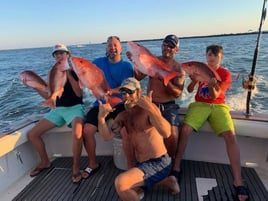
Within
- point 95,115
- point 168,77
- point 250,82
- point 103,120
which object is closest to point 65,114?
point 95,115

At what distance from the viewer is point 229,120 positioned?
3156 millimetres

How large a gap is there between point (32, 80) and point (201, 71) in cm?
185

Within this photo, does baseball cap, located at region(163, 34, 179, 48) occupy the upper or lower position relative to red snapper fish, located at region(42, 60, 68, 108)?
upper

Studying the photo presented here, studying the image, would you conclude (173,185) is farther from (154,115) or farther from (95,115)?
(95,115)

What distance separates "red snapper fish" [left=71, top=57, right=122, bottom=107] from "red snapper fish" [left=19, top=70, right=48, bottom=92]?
0.51 metres

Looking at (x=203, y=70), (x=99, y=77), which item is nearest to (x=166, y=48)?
(x=203, y=70)

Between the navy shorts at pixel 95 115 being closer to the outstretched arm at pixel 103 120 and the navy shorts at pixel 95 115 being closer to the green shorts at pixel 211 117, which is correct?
the outstretched arm at pixel 103 120

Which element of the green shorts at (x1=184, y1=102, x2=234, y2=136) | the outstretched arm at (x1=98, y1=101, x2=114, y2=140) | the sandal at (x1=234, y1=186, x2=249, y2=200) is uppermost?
the outstretched arm at (x1=98, y1=101, x2=114, y2=140)

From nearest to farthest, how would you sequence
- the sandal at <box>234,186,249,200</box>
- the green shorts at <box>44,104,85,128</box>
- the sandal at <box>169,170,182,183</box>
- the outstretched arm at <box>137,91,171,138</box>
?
the outstretched arm at <box>137,91,171,138</box>
the sandal at <box>234,186,249,200</box>
the sandal at <box>169,170,182,183</box>
the green shorts at <box>44,104,85,128</box>

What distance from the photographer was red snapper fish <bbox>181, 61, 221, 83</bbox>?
115 inches

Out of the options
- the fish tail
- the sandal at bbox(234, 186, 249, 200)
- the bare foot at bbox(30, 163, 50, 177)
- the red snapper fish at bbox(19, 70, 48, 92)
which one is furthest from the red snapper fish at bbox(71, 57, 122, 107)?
the sandal at bbox(234, 186, 249, 200)

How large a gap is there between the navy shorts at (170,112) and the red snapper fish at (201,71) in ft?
1.65

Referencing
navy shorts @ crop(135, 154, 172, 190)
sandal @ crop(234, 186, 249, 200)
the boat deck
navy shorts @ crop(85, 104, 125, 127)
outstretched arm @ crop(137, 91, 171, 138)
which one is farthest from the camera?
navy shorts @ crop(85, 104, 125, 127)

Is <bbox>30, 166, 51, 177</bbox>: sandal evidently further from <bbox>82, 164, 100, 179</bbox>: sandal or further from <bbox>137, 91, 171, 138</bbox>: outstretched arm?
<bbox>137, 91, 171, 138</bbox>: outstretched arm
